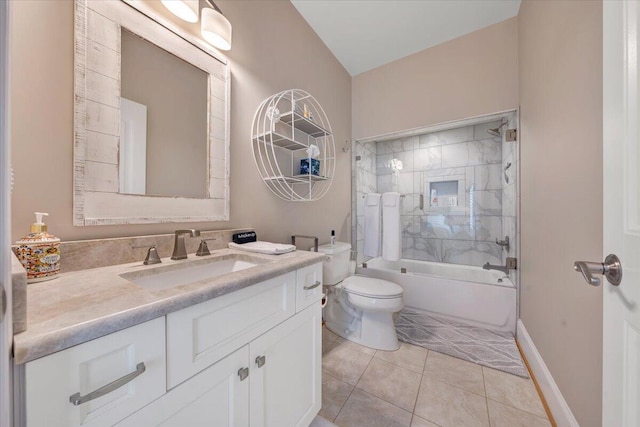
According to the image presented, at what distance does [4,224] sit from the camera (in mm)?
323

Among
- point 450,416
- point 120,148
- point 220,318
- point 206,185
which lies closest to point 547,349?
point 450,416

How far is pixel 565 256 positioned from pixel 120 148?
2.00m

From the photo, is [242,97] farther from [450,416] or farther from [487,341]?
[487,341]

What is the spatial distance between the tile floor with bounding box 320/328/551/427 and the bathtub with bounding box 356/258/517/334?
0.58 meters

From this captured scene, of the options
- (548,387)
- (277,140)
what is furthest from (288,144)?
(548,387)

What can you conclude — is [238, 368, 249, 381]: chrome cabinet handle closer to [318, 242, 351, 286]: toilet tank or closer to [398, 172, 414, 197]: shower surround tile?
[318, 242, 351, 286]: toilet tank

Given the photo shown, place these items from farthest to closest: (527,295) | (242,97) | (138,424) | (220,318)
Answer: (527,295), (242,97), (220,318), (138,424)

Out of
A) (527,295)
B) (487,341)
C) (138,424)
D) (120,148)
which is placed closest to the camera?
(138,424)

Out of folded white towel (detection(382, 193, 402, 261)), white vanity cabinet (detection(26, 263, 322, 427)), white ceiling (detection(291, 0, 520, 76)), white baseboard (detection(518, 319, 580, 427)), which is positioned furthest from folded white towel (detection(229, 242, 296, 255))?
white ceiling (detection(291, 0, 520, 76))

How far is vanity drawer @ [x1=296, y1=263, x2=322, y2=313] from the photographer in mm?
995

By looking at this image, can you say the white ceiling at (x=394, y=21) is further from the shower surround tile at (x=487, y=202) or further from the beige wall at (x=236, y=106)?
the shower surround tile at (x=487, y=202)
